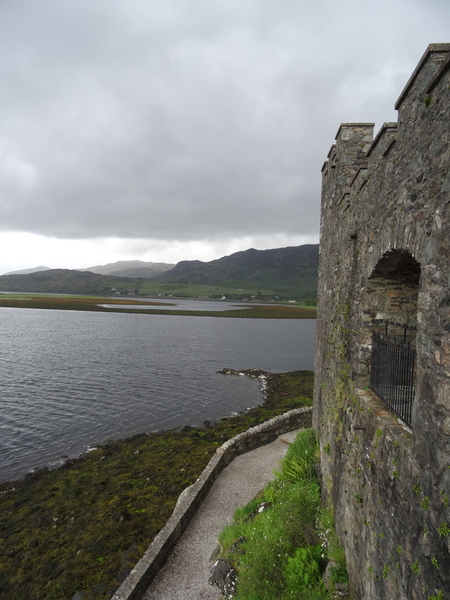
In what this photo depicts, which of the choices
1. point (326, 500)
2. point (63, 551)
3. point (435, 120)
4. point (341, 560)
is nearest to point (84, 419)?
point (63, 551)

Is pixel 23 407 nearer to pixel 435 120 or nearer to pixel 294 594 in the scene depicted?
pixel 294 594

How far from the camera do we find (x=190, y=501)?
10781 mm

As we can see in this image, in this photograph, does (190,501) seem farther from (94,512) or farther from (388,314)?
(388,314)

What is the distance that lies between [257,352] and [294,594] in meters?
42.7

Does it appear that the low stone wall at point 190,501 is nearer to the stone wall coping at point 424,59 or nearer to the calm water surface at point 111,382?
the calm water surface at point 111,382

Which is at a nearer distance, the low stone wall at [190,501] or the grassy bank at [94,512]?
the low stone wall at [190,501]

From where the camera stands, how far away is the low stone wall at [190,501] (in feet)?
26.5

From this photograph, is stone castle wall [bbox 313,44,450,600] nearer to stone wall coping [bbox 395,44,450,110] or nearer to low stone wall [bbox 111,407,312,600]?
stone wall coping [bbox 395,44,450,110]

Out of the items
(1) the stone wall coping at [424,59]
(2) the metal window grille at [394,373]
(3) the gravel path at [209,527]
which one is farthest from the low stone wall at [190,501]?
(1) the stone wall coping at [424,59]

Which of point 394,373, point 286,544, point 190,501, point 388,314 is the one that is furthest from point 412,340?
point 190,501

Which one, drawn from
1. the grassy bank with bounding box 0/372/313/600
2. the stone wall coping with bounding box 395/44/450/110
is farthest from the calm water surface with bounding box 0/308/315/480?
the stone wall coping with bounding box 395/44/450/110

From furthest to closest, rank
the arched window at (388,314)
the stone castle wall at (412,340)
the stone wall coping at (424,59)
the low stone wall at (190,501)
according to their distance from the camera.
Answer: the low stone wall at (190,501)
the arched window at (388,314)
the stone wall coping at (424,59)
the stone castle wall at (412,340)

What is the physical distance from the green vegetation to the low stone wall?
57.7 inches

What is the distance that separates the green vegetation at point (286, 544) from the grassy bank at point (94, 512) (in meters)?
3.52
